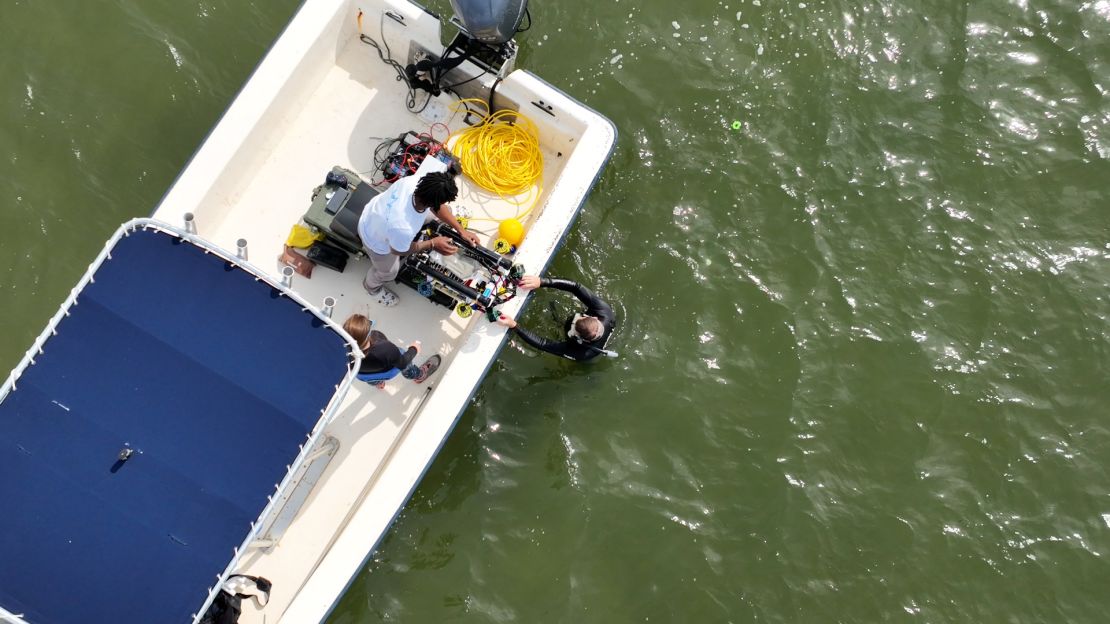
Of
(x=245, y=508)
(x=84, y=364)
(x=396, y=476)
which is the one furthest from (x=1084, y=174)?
(x=84, y=364)

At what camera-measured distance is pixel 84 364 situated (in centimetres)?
382

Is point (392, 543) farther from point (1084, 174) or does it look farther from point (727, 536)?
point (1084, 174)

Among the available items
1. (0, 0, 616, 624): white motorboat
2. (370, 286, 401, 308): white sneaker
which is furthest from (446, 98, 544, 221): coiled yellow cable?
(370, 286, 401, 308): white sneaker

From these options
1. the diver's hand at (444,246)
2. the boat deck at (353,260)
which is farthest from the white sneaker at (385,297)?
the diver's hand at (444,246)

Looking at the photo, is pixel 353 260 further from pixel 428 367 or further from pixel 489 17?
pixel 489 17

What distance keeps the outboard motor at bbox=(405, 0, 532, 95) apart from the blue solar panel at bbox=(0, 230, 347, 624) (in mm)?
2143

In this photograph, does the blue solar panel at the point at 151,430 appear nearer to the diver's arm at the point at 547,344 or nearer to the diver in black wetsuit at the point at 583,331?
the diver's arm at the point at 547,344

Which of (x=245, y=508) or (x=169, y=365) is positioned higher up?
(x=169, y=365)

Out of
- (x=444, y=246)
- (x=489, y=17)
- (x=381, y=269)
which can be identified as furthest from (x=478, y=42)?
(x=381, y=269)

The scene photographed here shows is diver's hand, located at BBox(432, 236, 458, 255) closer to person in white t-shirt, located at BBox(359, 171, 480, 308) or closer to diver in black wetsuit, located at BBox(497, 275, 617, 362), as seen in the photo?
person in white t-shirt, located at BBox(359, 171, 480, 308)

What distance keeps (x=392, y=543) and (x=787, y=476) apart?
297cm

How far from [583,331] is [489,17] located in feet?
6.89

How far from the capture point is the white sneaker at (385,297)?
5.39 meters

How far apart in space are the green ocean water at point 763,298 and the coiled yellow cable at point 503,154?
28.4 inches
